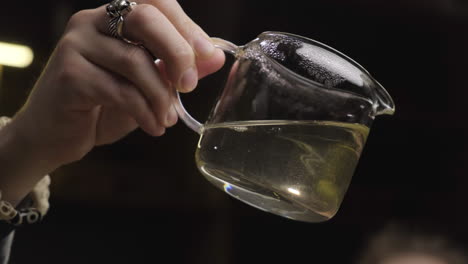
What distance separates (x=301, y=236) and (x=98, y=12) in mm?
1977

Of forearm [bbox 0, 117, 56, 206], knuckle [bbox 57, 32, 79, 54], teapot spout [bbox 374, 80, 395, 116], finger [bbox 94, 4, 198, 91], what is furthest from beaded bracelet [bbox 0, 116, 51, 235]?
teapot spout [bbox 374, 80, 395, 116]

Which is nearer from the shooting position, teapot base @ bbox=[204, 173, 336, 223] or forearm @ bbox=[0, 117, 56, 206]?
teapot base @ bbox=[204, 173, 336, 223]

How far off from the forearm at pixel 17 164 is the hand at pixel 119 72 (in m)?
0.01

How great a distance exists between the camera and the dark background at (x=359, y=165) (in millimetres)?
2369

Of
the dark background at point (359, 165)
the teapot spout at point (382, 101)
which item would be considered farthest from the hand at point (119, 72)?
the dark background at point (359, 165)

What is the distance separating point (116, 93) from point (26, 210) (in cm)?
28

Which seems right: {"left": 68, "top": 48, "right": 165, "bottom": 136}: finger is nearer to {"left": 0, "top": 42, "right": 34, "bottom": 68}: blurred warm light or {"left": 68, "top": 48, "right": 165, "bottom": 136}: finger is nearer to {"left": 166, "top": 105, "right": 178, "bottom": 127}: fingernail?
{"left": 166, "top": 105, "right": 178, "bottom": 127}: fingernail

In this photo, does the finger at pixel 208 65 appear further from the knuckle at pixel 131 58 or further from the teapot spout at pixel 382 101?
the teapot spout at pixel 382 101

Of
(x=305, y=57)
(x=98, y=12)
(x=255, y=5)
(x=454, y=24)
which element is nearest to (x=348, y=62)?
(x=305, y=57)

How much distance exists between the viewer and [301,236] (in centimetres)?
248

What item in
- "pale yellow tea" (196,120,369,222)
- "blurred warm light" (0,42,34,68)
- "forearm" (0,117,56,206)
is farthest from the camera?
"blurred warm light" (0,42,34,68)

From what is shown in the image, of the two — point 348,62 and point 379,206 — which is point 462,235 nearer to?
point 379,206

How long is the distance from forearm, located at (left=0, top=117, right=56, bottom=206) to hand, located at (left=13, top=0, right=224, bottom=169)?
14 millimetres

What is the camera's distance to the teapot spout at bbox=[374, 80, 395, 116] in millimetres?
607
